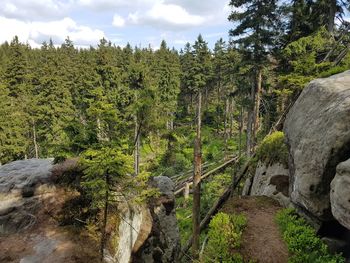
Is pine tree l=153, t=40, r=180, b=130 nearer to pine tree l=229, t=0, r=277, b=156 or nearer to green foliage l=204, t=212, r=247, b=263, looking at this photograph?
pine tree l=229, t=0, r=277, b=156

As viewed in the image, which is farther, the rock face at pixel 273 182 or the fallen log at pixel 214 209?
the fallen log at pixel 214 209

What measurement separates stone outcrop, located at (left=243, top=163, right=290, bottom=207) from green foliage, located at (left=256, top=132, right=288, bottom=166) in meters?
0.32

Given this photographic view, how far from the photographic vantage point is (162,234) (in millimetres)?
18750

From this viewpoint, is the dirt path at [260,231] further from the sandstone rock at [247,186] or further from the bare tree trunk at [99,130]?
the bare tree trunk at [99,130]

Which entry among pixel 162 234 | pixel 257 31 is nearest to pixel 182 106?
pixel 257 31

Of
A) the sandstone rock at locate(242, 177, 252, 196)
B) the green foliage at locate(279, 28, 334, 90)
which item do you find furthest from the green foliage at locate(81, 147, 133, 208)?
the green foliage at locate(279, 28, 334, 90)

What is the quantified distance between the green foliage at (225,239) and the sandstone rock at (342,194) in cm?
353

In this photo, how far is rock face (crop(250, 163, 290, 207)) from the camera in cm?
1535

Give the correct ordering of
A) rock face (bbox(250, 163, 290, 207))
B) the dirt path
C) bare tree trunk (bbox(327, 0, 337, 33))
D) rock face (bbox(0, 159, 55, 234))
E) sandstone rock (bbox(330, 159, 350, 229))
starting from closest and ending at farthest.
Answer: sandstone rock (bbox(330, 159, 350, 229)), the dirt path, rock face (bbox(0, 159, 55, 234)), rock face (bbox(250, 163, 290, 207)), bare tree trunk (bbox(327, 0, 337, 33))

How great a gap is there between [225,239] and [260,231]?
1.74m

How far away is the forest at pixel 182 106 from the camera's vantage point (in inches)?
462

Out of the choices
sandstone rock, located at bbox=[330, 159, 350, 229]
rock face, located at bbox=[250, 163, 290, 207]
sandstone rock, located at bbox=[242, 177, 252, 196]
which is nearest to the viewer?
sandstone rock, located at bbox=[330, 159, 350, 229]

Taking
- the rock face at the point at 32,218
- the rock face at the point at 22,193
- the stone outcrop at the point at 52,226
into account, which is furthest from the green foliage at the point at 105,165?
the rock face at the point at 22,193

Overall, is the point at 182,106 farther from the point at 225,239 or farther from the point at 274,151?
the point at 225,239
